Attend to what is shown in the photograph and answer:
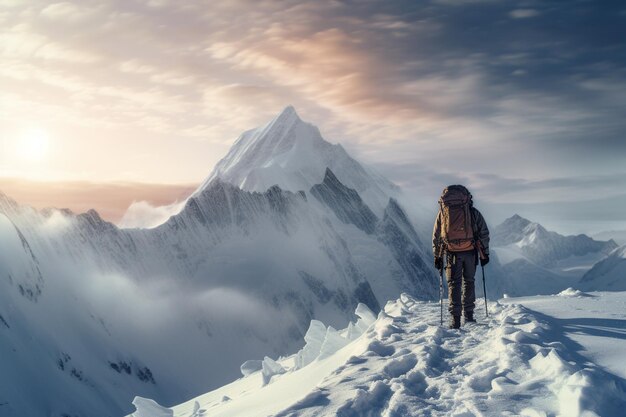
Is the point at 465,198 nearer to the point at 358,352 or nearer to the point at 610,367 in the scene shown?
the point at 358,352

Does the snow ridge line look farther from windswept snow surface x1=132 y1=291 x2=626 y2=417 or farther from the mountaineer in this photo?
the mountaineer

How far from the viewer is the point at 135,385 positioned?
197750 millimetres

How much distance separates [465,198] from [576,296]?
7808 millimetres

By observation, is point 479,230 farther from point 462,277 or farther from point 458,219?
point 462,277

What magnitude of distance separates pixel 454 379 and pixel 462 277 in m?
7.28

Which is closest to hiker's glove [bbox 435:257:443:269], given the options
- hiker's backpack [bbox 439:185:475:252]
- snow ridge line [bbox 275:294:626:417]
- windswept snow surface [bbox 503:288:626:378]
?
hiker's backpack [bbox 439:185:475:252]

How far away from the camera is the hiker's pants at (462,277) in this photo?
15.5m

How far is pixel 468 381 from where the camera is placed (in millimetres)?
8750

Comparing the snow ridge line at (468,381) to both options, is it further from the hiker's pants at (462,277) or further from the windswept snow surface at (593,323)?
the hiker's pants at (462,277)

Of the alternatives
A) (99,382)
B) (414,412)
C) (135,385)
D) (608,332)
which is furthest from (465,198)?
(135,385)

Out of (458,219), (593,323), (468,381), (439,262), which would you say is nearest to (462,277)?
(439,262)

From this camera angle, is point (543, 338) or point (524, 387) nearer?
point (524, 387)

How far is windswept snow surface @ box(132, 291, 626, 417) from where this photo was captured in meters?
7.59

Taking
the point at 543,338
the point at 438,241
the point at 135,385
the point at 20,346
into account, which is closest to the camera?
the point at 543,338
